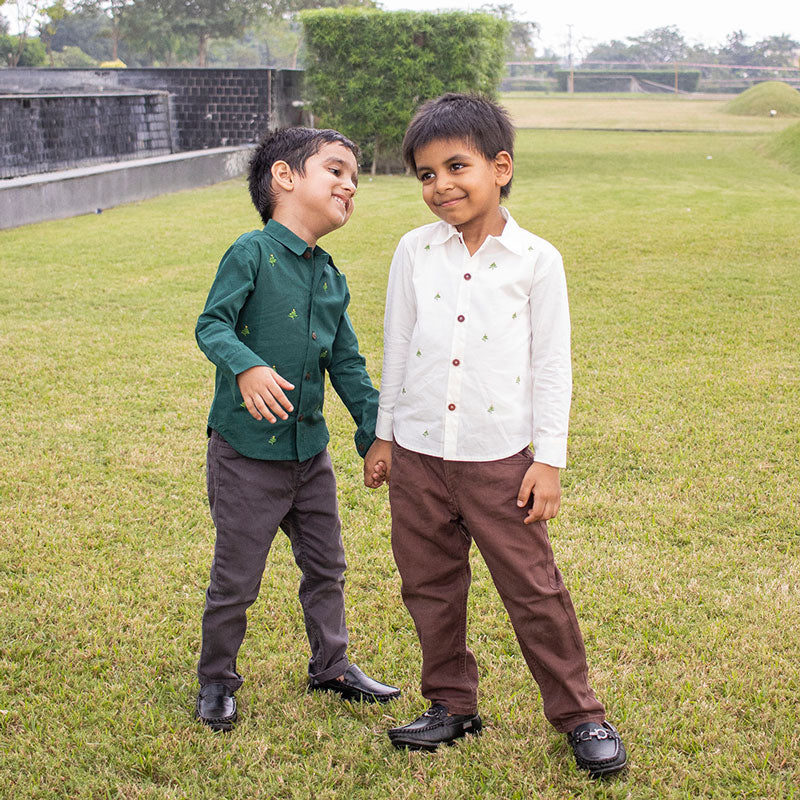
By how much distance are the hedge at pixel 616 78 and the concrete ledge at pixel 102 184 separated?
55.0 meters

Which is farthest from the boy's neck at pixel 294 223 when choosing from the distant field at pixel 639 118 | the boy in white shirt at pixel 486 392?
the distant field at pixel 639 118

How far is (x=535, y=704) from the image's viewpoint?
214cm

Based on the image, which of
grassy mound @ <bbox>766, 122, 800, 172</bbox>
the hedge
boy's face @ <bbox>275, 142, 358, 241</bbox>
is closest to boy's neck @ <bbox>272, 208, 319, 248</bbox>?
boy's face @ <bbox>275, 142, 358, 241</bbox>

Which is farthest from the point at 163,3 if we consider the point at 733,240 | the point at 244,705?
the point at 244,705

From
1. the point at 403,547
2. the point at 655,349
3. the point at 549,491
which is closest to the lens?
the point at 549,491

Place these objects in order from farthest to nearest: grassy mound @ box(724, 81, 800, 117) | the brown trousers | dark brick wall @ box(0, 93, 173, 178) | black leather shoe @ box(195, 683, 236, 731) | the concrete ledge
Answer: grassy mound @ box(724, 81, 800, 117) → dark brick wall @ box(0, 93, 173, 178) → the concrete ledge → black leather shoe @ box(195, 683, 236, 731) → the brown trousers

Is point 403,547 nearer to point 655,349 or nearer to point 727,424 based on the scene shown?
point 727,424

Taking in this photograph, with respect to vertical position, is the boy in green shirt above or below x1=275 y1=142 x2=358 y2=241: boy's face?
below

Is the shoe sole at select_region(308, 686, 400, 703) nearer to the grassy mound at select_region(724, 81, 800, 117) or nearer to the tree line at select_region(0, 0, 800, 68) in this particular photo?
the tree line at select_region(0, 0, 800, 68)

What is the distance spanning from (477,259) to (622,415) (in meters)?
2.52

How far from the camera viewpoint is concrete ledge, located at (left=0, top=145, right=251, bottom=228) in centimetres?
1010

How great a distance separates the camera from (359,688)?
2156 millimetres

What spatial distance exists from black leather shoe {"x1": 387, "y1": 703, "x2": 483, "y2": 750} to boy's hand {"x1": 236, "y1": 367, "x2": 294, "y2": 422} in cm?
75

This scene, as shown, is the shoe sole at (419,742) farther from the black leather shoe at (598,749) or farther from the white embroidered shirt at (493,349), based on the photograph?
the white embroidered shirt at (493,349)
